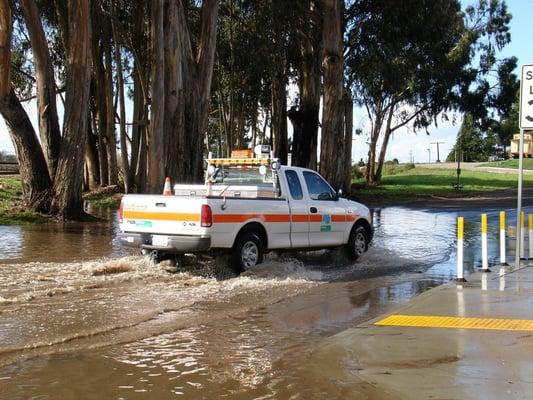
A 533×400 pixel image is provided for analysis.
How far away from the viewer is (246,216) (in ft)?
34.7

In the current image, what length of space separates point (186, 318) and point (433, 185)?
48078mm

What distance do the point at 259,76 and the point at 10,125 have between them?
1727 cm

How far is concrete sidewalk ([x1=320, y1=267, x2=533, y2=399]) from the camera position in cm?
504

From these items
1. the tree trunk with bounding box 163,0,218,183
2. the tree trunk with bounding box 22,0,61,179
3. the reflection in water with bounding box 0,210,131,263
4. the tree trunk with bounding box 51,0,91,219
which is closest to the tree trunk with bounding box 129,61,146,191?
the tree trunk with bounding box 163,0,218,183

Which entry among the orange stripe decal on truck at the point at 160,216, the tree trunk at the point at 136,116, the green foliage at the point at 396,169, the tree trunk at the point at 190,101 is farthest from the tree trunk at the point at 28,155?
the green foliage at the point at 396,169

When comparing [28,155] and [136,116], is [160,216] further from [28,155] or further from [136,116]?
[136,116]

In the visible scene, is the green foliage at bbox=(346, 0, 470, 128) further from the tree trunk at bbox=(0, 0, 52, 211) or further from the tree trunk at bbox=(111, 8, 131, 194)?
the tree trunk at bbox=(0, 0, 52, 211)

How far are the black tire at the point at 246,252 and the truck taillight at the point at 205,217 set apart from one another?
0.79 meters

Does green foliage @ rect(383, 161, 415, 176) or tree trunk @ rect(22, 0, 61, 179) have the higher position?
tree trunk @ rect(22, 0, 61, 179)

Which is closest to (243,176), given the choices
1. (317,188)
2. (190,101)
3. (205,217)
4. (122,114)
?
(317,188)

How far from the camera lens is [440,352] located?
601cm

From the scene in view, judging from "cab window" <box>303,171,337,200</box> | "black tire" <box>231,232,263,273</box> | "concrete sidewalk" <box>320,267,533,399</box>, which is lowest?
"concrete sidewalk" <box>320,267,533,399</box>

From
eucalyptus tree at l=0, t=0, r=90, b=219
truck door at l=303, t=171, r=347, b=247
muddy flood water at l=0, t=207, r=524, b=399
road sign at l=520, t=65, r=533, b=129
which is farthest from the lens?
eucalyptus tree at l=0, t=0, r=90, b=219

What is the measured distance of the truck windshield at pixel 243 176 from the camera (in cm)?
1174
